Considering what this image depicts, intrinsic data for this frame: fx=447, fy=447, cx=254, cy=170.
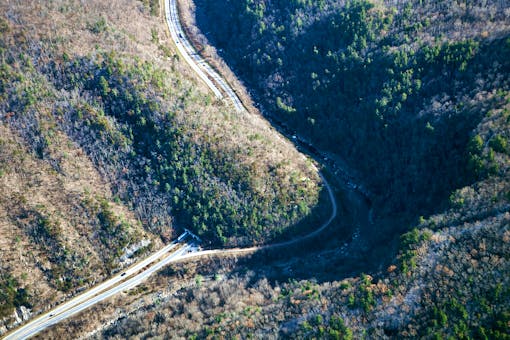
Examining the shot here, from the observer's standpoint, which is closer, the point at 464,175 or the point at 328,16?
the point at 464,175

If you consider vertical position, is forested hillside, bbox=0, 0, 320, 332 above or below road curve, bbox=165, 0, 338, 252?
below

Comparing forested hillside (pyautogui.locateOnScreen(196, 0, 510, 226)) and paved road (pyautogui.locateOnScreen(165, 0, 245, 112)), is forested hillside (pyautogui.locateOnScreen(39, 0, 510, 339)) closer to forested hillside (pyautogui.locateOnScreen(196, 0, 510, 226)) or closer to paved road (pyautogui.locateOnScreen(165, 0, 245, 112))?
forested hillside (pyautogui.locateOnScreen(196, 0, 510, 226))

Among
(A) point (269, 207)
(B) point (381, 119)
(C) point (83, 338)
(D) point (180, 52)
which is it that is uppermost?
(D) point (180, 52)

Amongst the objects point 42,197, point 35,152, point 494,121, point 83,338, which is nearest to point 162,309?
point 83,338

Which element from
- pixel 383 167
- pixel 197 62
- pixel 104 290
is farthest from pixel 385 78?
pixel 104 290

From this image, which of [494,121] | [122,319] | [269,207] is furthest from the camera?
[269,207]

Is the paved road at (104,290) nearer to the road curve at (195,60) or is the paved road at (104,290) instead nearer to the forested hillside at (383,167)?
the forested hillside at (383,167)

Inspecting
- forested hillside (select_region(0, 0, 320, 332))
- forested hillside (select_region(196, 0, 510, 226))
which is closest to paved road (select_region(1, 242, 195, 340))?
forested hillside (select_region(0, 0, 320, 332))

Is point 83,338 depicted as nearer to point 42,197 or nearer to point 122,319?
point 122,319
